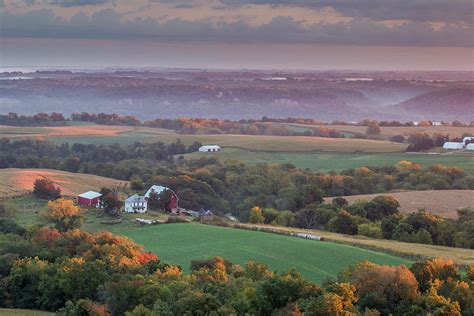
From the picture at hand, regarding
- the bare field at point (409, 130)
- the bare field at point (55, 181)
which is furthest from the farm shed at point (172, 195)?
the bare field at point (409, 130)

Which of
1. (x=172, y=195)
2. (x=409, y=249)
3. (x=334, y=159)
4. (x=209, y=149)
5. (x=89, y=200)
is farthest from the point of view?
(x=209, y=149)

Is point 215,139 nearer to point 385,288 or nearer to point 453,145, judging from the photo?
point 453,145

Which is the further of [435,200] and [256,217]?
Result: [435,200]

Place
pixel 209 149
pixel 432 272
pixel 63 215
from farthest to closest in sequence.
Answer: pixel 209 149
pixel 63 215
pixel 432 272

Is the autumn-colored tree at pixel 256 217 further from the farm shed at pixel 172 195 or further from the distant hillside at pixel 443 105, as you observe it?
the distant hillside at pixel 443 105

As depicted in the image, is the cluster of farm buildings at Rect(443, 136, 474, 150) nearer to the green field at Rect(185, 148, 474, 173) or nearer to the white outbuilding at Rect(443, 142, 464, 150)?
the white outbuilding at Rect(443, 142, 464, 150)

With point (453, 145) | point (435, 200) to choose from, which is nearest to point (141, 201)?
point (435, 200)
